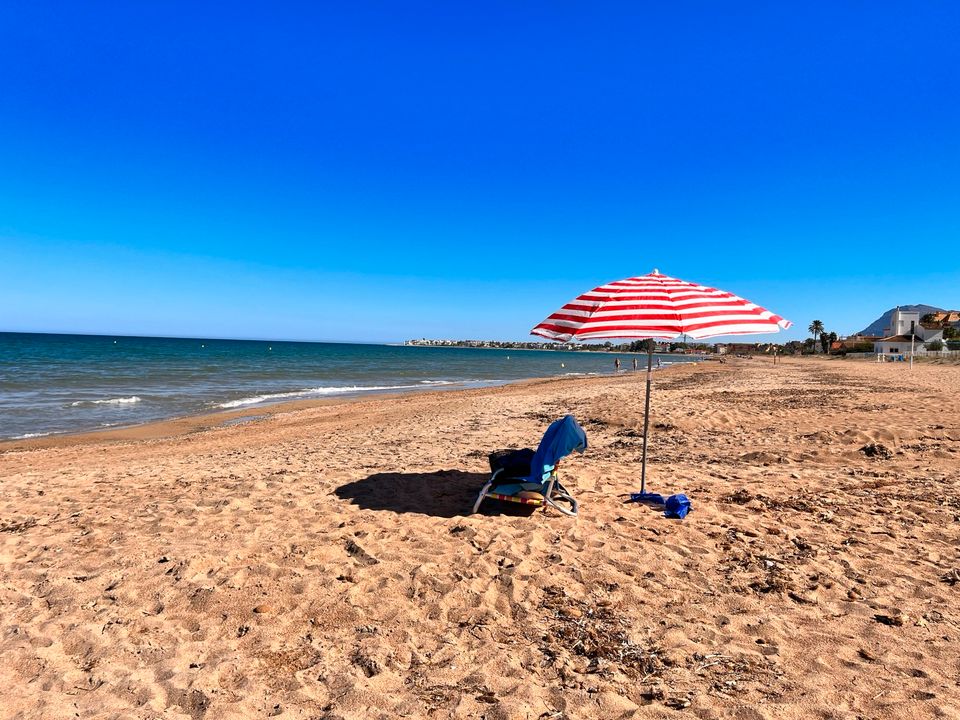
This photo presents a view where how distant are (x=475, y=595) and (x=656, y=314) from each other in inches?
107

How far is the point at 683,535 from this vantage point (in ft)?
15.7

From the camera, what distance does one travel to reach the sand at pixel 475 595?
2.73m

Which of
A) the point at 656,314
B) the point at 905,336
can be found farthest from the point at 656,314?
the point at 905,336

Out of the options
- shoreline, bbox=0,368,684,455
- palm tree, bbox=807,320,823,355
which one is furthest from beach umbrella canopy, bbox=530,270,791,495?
palm tree, bbox=807,320,823,355

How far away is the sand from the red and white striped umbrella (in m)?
1.83

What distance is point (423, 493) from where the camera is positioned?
20.0 feet

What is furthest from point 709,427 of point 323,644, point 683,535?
point 323,644

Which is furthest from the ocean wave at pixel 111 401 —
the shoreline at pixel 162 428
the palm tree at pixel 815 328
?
the palm tree at pixel 815 328

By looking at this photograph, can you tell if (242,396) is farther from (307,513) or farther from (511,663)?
(511,663)

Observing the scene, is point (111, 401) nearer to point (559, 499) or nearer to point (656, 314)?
point (559, 499)

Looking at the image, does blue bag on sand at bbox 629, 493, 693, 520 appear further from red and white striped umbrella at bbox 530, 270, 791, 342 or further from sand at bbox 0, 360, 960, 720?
red and white striped umbrella at bbox 530, 270, 791, 342

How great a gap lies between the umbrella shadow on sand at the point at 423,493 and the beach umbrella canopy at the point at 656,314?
2.02 metres

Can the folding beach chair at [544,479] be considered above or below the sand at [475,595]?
above

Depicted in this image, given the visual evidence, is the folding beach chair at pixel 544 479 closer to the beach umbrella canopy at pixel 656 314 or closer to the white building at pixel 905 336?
the beach umbrella canopy at pixel 656 314
